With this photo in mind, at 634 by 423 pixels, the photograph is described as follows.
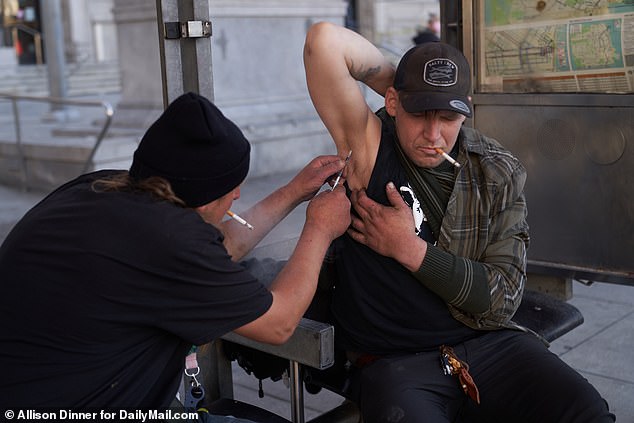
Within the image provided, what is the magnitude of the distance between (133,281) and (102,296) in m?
0.07

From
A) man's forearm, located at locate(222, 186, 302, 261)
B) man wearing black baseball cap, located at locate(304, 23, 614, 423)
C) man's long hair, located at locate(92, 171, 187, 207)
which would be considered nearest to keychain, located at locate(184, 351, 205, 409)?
man's forearm, located at locate(222, 186, 302, 261)

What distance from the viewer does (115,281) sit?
5.69 feet

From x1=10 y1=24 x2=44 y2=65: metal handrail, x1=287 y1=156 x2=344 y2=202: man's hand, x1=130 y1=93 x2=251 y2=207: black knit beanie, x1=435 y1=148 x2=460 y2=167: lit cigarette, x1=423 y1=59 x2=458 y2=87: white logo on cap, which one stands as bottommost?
x1=287 y1=156 x2=344 y2=202: man's hand

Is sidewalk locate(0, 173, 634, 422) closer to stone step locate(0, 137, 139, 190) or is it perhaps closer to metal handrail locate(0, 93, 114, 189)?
metal handrail locate(0, 93, 114, 189)

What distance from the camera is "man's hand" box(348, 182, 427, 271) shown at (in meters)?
2.38

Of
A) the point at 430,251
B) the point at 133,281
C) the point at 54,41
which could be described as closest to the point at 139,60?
the point at 54,41

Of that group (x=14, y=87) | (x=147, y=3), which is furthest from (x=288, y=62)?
(x=14, y=87)

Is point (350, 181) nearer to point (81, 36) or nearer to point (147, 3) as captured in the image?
point (147, 3)

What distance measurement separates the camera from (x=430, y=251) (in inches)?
94.3

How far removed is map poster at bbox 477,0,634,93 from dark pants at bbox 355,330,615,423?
47.2 inches

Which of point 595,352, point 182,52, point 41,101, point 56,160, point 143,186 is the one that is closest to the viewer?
point 143,186

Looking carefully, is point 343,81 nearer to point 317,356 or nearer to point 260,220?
point 260,220

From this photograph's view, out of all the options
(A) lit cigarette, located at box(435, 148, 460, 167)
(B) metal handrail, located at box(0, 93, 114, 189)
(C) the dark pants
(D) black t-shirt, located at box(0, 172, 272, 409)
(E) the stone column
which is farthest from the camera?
(E) the stone column

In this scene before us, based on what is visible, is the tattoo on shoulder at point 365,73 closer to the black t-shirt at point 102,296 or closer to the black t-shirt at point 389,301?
the black t-shirt at point 389,301
